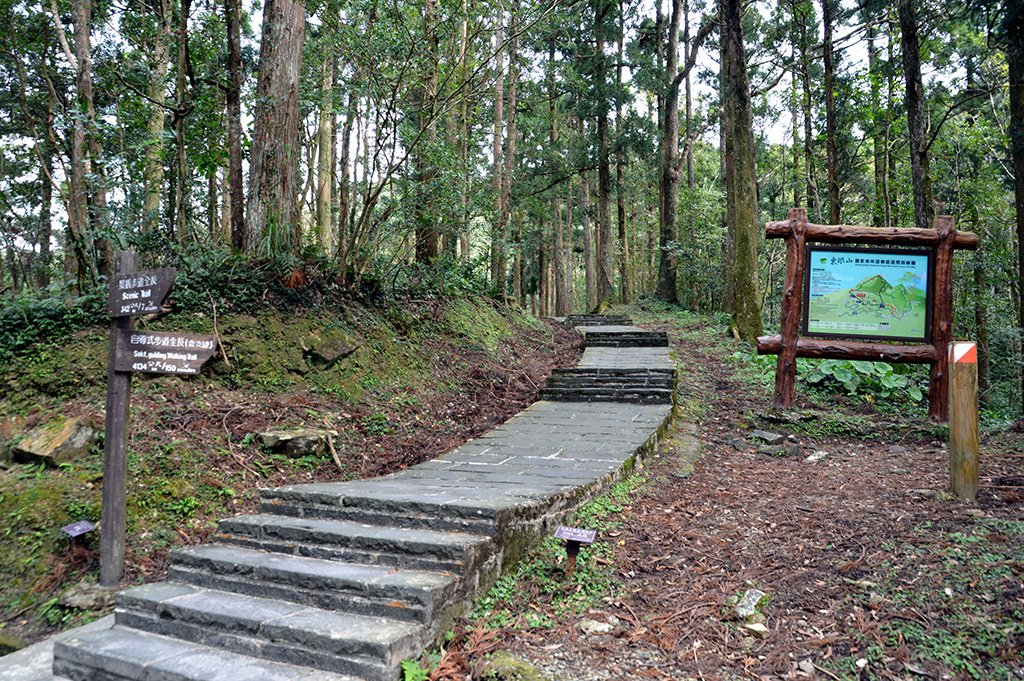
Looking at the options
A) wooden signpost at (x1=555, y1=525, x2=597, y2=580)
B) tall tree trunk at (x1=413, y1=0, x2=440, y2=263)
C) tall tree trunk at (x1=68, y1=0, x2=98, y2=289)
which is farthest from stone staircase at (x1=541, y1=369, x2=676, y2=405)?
tall tree trunk at (x1=68, y1=0, x2=98, y2=289)

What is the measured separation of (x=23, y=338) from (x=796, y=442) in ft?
28.0

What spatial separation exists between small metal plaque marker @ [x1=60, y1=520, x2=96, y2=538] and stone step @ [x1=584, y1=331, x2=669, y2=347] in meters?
9.99

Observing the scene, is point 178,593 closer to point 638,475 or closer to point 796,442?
point 638,475

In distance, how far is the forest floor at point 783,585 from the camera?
3037 mm

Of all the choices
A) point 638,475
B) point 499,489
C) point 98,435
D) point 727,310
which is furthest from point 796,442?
point 727,310

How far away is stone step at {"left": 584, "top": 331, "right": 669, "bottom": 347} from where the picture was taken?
12797 millimetres

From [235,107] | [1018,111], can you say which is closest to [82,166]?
[235,107]

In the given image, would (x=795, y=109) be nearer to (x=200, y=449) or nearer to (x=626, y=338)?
(x=626, y=338)

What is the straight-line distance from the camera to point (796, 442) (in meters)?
7.38

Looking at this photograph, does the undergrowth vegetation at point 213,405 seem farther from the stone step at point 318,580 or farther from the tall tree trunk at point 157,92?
the tall tree trunk at point 157,92

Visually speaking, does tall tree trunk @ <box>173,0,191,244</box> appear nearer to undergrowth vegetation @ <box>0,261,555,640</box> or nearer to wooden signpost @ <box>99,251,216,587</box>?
undergrowth vegetation @ <box>0,261,555,640</box>

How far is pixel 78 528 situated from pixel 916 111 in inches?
546

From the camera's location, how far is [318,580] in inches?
143

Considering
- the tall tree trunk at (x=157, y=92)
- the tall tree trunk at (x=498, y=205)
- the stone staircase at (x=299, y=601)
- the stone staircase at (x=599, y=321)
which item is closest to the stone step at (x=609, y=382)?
the tall tree trunk at (x=498, y=205)
